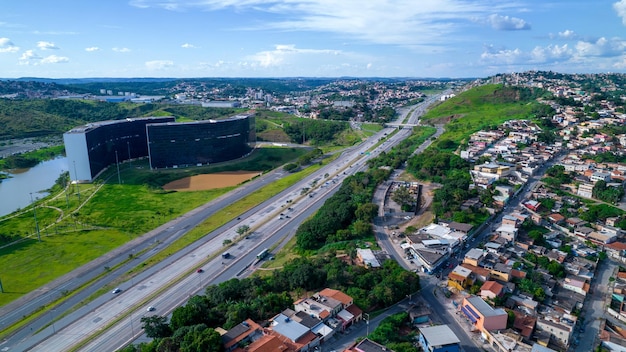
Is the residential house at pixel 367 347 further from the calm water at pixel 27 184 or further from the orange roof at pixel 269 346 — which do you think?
the calm water at pixel 27 184

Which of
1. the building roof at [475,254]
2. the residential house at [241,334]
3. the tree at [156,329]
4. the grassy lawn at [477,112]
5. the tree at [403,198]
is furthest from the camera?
the grassy lawn at [477,112]

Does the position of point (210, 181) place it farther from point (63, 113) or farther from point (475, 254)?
point (63, 113)

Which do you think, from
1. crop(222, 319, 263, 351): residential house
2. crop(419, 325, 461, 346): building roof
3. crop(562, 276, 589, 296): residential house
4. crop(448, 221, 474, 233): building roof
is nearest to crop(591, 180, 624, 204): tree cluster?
crop(448, 221, 474, 233): building roof

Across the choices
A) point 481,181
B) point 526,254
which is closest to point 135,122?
point 481,181

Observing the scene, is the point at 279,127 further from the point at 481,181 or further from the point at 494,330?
the point at 494,330

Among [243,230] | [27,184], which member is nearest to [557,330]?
[243,230]

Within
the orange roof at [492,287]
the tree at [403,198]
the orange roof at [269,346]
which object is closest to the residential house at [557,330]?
the orange roof at [492,287]

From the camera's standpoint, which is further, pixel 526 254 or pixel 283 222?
pixel 283 222

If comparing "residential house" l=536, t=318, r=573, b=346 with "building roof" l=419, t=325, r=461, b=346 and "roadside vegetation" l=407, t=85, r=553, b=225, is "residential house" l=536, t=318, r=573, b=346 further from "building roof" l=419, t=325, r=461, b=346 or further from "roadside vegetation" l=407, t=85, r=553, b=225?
"roadside vegetation" l=407, t=85, r=553, b=225
